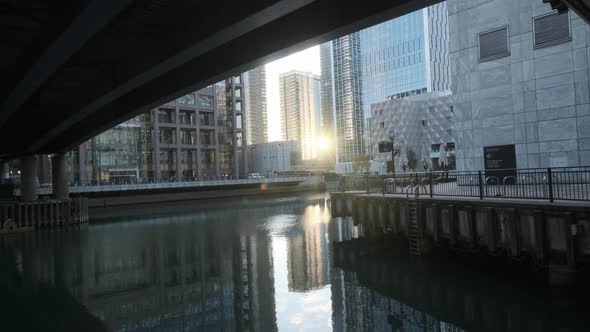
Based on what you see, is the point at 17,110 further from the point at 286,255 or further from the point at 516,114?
the point at 516,114

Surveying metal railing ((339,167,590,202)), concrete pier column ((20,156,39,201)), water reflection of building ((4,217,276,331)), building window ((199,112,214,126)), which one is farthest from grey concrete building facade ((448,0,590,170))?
building window ((199,112,214,126))

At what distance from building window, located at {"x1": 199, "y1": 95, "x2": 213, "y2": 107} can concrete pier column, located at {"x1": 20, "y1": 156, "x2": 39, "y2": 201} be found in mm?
61658

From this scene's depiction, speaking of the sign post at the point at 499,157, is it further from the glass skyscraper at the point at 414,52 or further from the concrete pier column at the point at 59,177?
the glass skyscraper at the point at 414,52

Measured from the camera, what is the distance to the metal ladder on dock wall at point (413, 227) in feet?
68.9

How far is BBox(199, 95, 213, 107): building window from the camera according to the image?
351 ft

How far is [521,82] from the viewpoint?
32125mm

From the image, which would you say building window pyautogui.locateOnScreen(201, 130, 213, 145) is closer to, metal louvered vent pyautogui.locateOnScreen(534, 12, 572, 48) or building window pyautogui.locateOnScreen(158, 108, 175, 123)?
building window pyautogui.locateOnScreen(158, 108, 175, 123)

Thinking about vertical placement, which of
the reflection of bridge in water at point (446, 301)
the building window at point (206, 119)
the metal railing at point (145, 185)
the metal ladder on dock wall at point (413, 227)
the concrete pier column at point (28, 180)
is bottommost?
the reflection of bridge in water at point (446, 301)

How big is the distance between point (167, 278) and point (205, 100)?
92.4 meters

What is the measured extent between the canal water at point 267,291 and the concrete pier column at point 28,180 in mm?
19781

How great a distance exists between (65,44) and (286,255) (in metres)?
14.8

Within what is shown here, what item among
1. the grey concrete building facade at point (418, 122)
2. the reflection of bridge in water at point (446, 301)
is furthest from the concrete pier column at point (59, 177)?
the grey concrete building facade at point (418, 122)

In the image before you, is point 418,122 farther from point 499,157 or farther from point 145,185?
point 499,157

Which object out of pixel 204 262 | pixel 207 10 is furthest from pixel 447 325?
pixel 204 262
